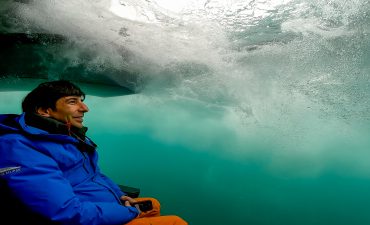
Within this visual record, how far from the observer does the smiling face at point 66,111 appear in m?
2.46

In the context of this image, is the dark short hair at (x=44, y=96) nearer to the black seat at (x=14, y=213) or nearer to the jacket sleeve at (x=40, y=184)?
the jacket sleeve at (x=40, y=184)

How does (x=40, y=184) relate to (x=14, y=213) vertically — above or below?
above

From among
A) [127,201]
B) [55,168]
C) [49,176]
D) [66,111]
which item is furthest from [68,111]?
[127,201]

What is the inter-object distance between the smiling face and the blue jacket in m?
0.36

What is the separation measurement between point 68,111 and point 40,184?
3.33ft

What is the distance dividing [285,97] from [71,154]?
1462 centimetres

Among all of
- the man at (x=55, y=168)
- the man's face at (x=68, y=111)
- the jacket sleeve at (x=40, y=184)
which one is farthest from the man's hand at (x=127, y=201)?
the man's face at (x=68, y=111)

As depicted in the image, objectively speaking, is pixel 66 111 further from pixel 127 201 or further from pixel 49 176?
pixel 127 201

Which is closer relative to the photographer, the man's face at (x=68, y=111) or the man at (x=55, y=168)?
the man at (x=55, y=168)

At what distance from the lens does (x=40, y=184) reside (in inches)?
63.7

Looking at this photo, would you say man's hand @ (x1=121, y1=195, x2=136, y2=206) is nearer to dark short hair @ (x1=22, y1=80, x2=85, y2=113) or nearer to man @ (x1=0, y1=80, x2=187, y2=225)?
man @ (x1=0, y1=80, x2=187, y2=225)

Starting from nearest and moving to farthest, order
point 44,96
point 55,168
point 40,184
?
point 40,184
point 55,168
point 44,96

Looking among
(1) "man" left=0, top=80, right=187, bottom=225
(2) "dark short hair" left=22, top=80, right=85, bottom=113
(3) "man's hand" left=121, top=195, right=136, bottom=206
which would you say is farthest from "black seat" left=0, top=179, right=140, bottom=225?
(2) "dark short hair" left=22, top=80, right=85, bottom=113

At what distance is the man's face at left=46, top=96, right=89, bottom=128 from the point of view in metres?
2.46
